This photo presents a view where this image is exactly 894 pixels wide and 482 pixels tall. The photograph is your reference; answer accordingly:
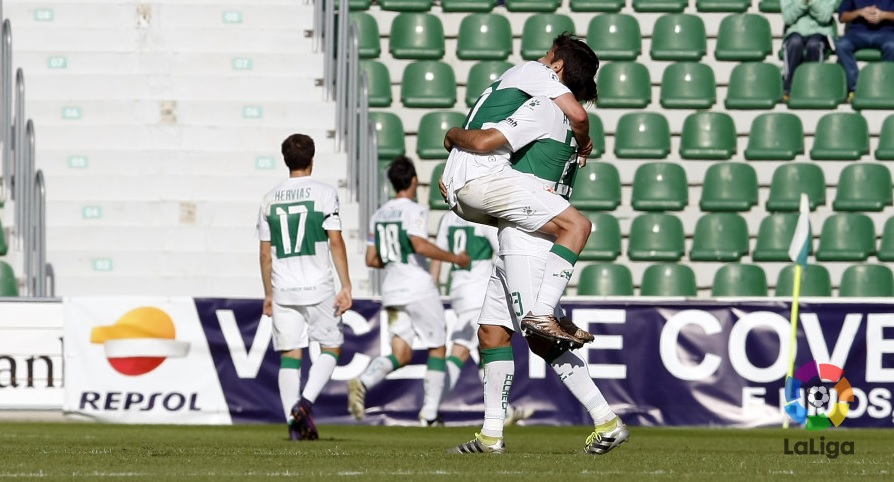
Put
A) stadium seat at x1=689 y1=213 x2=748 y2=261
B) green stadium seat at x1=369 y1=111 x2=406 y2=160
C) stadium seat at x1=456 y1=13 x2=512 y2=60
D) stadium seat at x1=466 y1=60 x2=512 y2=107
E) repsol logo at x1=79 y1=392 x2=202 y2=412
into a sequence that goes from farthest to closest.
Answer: stadium seat at x1=456 y1=13 x2=512 y2=60 → stadium seat at x1=466 y1=60 x2=512 y2=107 → green stadium seat at x1=369 y1=111 x2=406 y2=160 → stadium seat at x1=689 y1=213 x2=748 y2=261 → repsol logo at x1=79 y1=392 x2=202 y2=412

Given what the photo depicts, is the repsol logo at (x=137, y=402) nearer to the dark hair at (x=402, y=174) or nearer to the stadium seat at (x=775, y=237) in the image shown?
the dark hair at (x=402, y=174)

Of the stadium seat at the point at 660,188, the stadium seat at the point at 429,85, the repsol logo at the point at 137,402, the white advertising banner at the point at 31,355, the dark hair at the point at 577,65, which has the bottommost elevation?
the repsol logo at the point at 137,402

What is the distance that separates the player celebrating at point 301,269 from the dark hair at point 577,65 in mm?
2560

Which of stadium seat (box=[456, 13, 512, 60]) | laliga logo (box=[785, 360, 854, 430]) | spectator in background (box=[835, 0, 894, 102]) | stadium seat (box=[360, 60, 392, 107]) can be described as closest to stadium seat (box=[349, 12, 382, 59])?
stadium seat (box=[360, 60, 392, 107])

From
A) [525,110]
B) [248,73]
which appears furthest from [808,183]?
[525,110]

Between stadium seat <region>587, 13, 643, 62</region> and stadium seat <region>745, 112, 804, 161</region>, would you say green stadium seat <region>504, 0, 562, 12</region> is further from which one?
stadium seat <region>745, 112, 804, 161</region>

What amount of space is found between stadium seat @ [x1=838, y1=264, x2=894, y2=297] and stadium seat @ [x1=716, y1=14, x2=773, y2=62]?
2.90m

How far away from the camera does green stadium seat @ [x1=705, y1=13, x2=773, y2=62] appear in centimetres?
1585

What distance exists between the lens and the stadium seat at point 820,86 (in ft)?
50.3

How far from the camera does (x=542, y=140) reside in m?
6.86

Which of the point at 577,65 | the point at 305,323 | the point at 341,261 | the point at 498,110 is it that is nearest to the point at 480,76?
the point at 305,323

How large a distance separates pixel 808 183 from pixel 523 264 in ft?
27.9

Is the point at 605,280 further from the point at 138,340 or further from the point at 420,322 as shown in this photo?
the point at 138,340

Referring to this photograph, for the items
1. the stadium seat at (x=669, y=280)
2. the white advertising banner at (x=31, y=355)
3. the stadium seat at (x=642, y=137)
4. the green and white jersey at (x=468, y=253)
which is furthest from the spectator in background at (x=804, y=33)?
the white advertising banner at (x=31, y=355)
